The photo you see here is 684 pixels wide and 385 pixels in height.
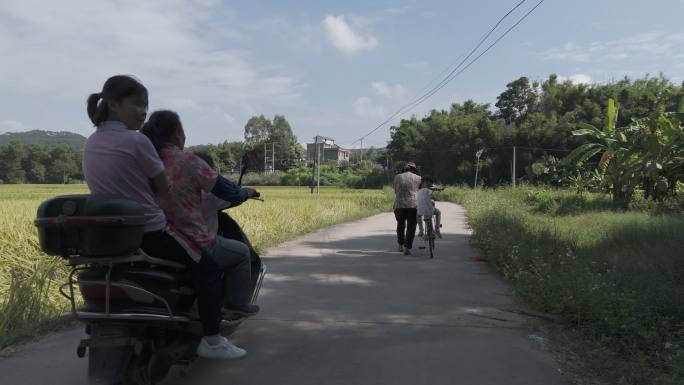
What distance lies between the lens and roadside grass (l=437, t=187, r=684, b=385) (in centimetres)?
393

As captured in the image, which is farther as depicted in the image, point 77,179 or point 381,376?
point 77,179

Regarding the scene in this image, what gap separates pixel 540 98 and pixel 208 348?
2255 inches

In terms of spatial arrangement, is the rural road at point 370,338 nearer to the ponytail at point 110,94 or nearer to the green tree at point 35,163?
the ponytail at point 110,94

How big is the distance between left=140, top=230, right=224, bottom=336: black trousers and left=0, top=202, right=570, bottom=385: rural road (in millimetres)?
496

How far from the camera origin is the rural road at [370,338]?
12.0 feet

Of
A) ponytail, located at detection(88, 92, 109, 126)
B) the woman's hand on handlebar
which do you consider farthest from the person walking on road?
ponytail, located at detection(88, 92, 109, 126)

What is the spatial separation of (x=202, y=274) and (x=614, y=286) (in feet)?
13.2

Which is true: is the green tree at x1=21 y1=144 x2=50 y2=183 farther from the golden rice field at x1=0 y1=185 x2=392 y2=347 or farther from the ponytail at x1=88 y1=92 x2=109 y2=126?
the ponytail at x1=88 y1=92 x2=109 y2=126

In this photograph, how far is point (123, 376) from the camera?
2809 mm

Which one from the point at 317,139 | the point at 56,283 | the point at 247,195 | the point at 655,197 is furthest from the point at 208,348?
the point at 317,139

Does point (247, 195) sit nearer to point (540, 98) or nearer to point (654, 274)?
point (654, 274)

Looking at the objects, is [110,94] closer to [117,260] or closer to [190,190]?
[190,190]

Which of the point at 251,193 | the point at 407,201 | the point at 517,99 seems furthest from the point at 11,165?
the point at 251,193

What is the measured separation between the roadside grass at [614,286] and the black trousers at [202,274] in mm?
2683
